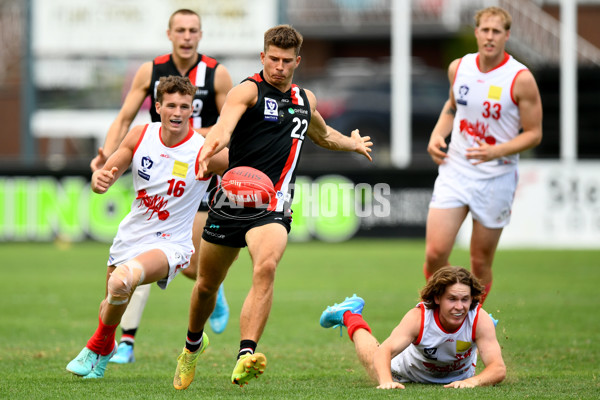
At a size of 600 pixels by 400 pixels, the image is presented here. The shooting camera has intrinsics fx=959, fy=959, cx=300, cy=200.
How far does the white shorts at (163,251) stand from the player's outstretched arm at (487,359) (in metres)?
1.98

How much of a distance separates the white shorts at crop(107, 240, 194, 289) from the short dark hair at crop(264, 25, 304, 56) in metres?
1.51

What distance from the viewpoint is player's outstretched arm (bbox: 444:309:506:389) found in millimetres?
6074

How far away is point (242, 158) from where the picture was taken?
6.57 metres

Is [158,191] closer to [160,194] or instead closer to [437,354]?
[160,194]

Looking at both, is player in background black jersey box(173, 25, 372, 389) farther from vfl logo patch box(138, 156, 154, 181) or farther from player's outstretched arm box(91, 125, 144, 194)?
player's outstretched arm box(91, 125, 144, 194)

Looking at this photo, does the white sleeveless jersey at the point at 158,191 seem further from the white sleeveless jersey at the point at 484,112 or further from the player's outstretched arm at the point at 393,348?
the white sleeveless jersey at the point at 484,112

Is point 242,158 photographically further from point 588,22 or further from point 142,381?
point 588,22

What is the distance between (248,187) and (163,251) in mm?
738

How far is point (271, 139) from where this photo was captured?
21.6 feet

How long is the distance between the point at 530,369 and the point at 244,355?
7.93ft

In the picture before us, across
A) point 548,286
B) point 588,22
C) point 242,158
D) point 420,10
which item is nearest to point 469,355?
point 242,158

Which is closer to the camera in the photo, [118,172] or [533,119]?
[118,172]

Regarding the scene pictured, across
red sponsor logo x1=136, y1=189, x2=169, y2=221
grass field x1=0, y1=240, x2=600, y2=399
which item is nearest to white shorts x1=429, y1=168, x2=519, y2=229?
grass field x1=0, y1=240, x2=600, y2=399

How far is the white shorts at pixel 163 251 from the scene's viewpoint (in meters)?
6.52
